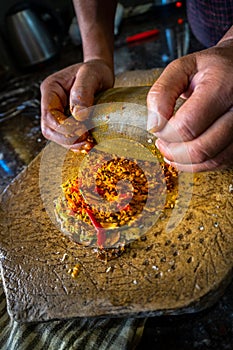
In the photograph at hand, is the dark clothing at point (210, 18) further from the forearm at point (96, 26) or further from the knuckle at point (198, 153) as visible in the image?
the knuckle at point (198, 153)

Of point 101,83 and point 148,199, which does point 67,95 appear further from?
point 148,199

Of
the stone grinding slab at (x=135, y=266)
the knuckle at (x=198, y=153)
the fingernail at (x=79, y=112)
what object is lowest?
the stone grinding slab at (x=135, y=266)

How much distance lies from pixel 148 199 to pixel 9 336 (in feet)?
1.87

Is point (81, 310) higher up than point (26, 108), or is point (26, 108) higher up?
point (26, 108)

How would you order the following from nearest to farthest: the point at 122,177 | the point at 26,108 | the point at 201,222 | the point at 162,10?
the point at 201,222
the point at 122,177
the point at 26,108
the point at 162,10

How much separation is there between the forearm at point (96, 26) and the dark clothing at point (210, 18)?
434mm

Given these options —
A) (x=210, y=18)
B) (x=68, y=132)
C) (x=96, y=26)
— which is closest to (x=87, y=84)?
(x=68, y=132)

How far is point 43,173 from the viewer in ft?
4.32

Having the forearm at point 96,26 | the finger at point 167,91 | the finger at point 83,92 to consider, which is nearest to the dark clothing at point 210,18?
the forearm at point 96,26

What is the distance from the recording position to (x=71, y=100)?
124 cm

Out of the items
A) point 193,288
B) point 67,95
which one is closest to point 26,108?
point 67,95

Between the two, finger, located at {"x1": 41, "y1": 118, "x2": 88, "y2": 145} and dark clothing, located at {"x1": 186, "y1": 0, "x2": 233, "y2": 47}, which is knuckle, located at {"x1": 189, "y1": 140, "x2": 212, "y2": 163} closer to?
finger, located at {"x1": 41, "y1": 118, "x2": 88, "y2": 145}

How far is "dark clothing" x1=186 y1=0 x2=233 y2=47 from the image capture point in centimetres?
158

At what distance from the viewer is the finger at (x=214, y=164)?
990 millimetres
